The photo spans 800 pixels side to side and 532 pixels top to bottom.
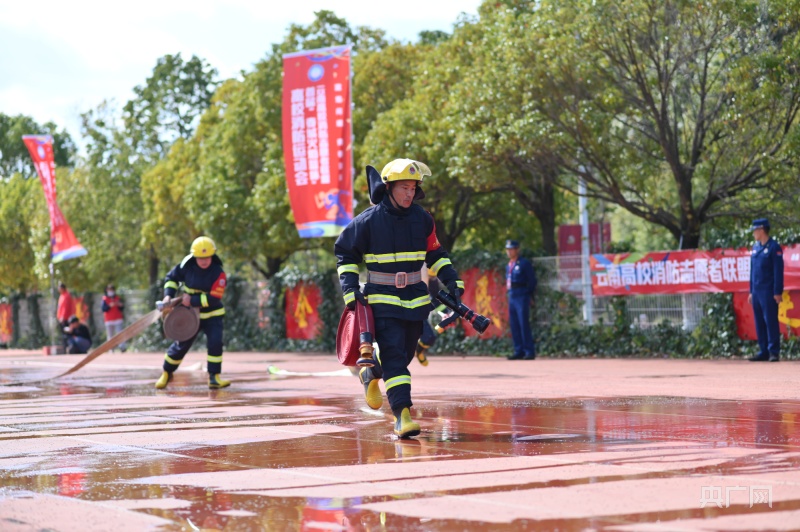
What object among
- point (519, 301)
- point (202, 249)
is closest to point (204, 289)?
point (202, 249)

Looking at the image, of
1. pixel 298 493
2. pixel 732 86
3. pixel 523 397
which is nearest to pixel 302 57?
pixel 732 86

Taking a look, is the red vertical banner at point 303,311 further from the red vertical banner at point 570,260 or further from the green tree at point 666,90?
the green tree at point 666,90

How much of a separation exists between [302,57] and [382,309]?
13629 millimetres

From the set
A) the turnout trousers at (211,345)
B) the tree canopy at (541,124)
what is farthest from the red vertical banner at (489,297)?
the turnout trousers at (211,345)

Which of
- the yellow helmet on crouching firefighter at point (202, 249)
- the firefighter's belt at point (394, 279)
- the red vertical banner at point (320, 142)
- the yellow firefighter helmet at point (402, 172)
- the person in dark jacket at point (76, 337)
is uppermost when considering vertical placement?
the red vertical banner at point (320, 142)

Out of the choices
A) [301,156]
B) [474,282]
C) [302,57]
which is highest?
[302,57]

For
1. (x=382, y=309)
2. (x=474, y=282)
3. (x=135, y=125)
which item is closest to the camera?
(x=382, y=309)

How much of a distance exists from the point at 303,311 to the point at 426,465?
871 inches

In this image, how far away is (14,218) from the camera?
48.0 m

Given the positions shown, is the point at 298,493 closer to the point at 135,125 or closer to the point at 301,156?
the point at 301,156

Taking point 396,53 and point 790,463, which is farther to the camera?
point 396,53

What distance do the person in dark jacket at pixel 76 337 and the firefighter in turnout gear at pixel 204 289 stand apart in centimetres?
1961

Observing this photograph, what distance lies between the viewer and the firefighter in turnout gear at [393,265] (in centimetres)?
821

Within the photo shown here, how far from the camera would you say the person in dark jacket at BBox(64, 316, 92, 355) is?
33125 mm
